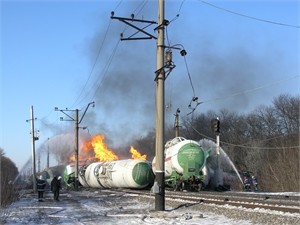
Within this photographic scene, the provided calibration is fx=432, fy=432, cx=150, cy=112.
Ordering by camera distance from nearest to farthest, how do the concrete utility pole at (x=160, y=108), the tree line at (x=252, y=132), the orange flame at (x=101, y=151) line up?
the concrete utility pole at (x=160, y=108), the orange flame at (x=101, y=151), the tree line at (x=252, y=132)

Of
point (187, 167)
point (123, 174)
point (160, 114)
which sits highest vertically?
point (160, 114)

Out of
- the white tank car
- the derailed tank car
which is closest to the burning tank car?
the white tank car

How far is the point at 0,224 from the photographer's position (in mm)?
12922

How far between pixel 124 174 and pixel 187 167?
6.84 metres

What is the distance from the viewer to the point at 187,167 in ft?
92.7

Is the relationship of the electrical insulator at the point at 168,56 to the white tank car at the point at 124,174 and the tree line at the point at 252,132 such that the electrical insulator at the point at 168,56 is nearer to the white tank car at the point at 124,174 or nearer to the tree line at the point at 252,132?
the white tank car at the point at 124,174

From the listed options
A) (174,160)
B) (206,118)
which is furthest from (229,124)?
(174,160)

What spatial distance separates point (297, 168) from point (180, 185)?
43.2 ft

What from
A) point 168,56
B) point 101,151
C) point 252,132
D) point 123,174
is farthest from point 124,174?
point 252,132

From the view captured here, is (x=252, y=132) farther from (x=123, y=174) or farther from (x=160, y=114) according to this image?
(x=160, y=114)

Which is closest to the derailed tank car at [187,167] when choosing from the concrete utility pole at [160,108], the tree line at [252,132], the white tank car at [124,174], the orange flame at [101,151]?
the white tank car at [124,174]

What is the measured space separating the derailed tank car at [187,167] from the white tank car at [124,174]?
342cm

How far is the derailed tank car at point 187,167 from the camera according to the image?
28.3 m

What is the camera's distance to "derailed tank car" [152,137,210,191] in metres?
28.3
